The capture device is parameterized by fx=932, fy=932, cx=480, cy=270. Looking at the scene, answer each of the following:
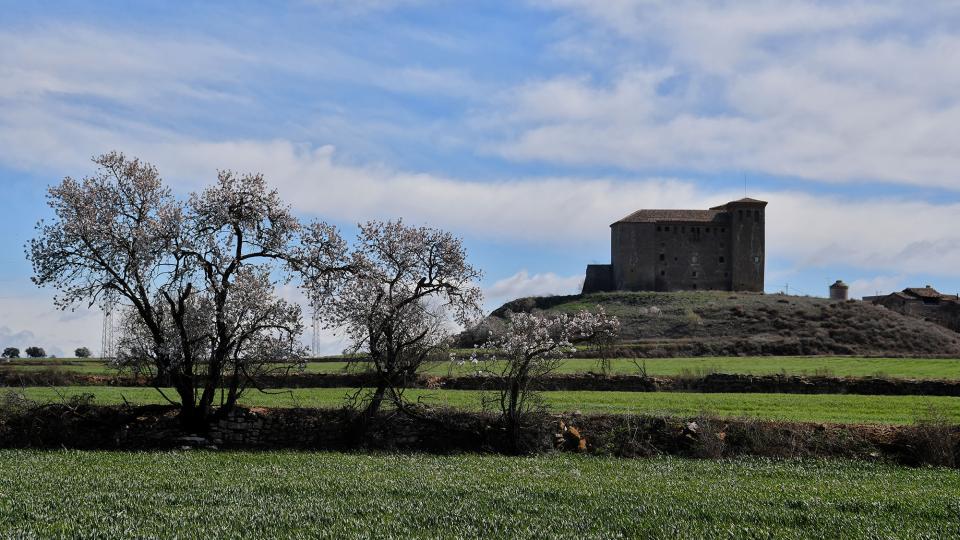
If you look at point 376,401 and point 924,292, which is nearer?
point 376,401

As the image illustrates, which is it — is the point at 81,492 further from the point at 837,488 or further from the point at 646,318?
the point at 646,318

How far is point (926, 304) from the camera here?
5246 inches

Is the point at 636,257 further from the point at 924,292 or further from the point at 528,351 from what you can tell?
the point at 528,351

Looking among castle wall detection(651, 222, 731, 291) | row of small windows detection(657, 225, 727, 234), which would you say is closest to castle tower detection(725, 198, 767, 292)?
castle wall detection(651, 222, 731, 291)

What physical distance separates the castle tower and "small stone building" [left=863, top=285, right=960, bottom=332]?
14781mm

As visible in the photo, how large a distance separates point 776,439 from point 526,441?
6898mm

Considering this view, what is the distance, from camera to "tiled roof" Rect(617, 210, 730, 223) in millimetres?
132500

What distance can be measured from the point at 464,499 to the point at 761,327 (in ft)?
285

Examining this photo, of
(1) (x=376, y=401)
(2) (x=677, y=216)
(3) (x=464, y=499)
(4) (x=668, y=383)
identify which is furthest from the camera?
(2) (x=677, y=216)

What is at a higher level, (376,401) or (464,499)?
(376,401)

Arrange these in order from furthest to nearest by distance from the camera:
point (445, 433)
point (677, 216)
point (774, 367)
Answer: point (677, 216) < point (774, 367) < point (445, 433)

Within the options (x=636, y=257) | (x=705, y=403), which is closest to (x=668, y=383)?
(x=705, y=403)

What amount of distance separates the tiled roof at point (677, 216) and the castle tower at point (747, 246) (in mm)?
2223

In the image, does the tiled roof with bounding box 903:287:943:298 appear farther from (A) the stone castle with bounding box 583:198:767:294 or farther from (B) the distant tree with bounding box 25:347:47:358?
(B) the distant tree with bounding box 25:347:47:358
